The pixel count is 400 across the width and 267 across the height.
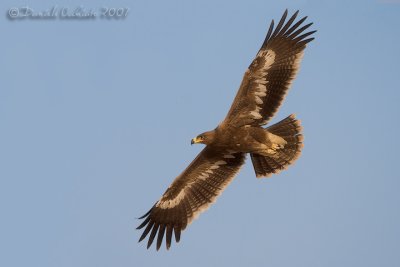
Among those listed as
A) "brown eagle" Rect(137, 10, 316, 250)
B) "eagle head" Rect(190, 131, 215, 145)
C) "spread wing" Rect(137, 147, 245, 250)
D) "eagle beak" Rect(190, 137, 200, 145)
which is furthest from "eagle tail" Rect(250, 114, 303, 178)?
"eagle beak" Rect(190, 137, 200, 145)

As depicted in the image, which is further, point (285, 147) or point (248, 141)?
point (285, 147)

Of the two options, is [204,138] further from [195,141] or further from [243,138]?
[243,138]

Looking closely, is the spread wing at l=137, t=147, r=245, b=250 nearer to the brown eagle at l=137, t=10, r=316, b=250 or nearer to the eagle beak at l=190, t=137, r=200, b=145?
the brown eagle at l=137, t=10, r=316, b=250

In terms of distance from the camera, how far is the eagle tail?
1141cm

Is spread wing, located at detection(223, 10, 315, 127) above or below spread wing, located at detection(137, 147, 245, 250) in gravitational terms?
above

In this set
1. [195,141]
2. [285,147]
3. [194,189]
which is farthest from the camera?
[194,189]

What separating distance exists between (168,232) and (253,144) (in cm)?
218

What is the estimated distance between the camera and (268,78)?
1126cm

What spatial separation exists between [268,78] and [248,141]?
47.1 inches

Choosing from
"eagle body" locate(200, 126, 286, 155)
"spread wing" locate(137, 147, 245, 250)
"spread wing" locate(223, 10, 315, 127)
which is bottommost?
"spread wing" locate(137, 147, 245, 250)

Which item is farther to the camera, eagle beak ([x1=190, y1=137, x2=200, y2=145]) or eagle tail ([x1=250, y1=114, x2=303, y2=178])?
eagle tail ([x1=250, y1=114, x2=303, y2=178])

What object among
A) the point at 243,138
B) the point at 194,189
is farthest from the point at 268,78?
the point at 194,189

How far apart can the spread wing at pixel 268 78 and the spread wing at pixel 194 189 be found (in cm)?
89

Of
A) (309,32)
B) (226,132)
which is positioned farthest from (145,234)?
(309,32)
